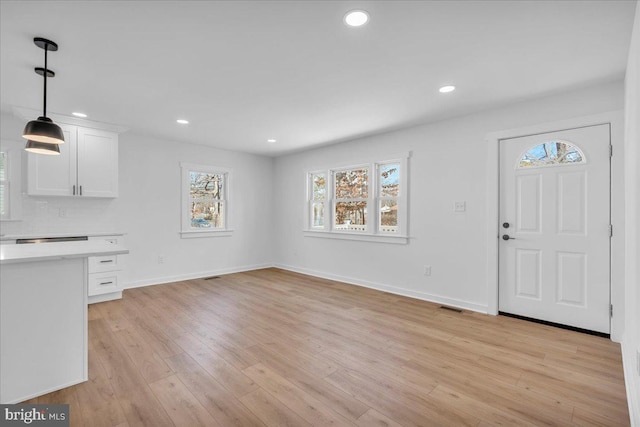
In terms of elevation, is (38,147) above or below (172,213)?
above

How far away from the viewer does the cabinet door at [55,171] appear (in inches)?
151

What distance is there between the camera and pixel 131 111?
3785 mm

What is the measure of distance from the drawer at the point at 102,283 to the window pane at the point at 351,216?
355cm

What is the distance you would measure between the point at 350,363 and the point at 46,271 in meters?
2.31

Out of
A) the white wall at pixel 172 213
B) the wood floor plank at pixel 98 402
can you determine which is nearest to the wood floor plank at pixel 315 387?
the wood floor plank at pixel 98 402

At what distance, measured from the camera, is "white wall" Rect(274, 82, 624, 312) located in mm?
3314

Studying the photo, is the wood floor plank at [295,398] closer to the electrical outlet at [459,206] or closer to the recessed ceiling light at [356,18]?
the recessed ceiling light at [356,18]

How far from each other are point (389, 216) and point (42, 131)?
4.12 metres

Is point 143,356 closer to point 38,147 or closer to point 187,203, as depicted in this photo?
point 38,147

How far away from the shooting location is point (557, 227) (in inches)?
126

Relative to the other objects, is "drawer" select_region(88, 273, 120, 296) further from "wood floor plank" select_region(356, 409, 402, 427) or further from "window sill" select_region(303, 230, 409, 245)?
"wood floor plank" select_region(356, 409, 402, 427)

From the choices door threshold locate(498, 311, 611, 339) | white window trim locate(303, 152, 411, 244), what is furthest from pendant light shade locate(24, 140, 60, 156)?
door threshold locate(498, 311, 611, 339)

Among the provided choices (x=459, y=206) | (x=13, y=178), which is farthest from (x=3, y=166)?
(x=459, y=206)
